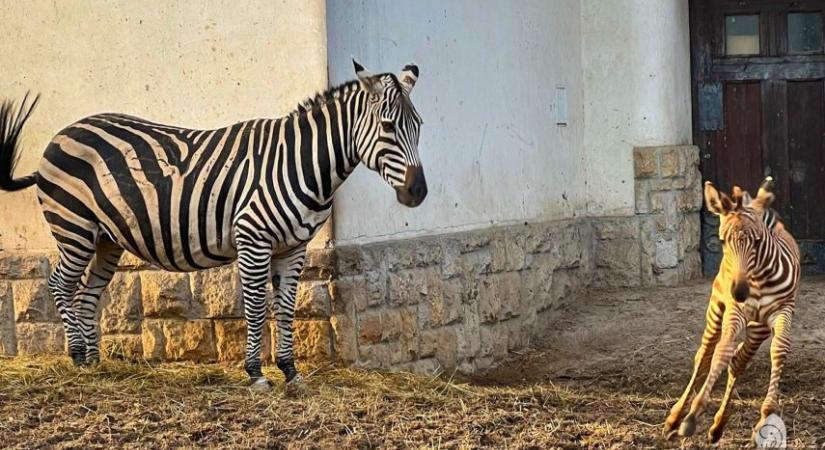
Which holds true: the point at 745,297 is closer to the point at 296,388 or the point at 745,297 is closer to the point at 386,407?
the point at 386,407

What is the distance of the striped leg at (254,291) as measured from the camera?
239 inches

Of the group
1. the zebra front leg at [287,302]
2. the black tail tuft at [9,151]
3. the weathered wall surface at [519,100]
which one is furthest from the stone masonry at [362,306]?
the black tail tuft at [9,151]

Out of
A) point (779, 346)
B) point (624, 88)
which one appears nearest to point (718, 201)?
point (779, 346)

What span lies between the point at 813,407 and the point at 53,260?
4.34 meters

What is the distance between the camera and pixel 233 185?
6.24 meters

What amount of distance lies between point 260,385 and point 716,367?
260 centimetres

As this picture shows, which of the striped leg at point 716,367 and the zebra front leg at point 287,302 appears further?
the zebra front leg at point 287,302

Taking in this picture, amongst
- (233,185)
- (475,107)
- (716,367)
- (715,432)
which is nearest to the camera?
(716,367)

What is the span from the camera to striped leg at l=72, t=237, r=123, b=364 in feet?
22.3

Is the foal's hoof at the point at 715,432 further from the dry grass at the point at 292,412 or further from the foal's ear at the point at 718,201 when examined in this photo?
the foal's ear at the point at 718,201

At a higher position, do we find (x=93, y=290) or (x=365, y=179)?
(x=365, y=179)

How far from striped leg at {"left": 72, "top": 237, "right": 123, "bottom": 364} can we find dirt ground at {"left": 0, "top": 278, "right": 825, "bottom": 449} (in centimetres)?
17

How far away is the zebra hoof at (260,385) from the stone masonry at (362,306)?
1.71 feet

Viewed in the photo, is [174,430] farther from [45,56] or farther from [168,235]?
[45,56]
